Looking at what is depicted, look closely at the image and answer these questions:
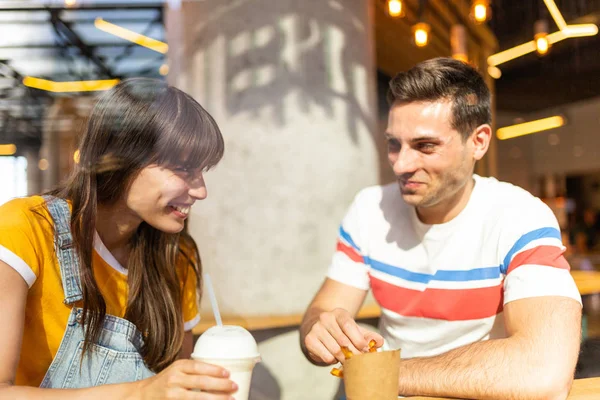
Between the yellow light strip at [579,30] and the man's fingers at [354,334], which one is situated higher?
the yellow light strip at [579,30]

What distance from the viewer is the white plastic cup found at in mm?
785

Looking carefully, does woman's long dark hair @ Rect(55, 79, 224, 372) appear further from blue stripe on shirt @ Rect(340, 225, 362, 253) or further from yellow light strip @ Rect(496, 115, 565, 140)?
yellow light strip @ Rect(496, 115, 565, 140)

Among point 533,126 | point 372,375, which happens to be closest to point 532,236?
point 372,375

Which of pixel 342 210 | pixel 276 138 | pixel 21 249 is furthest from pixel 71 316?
pixel 342 210

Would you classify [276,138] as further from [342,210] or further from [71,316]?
[71,316]

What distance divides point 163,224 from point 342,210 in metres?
1.57

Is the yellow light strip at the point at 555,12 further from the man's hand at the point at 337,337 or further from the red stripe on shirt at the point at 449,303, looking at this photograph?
the man's hand at the point at 337,337

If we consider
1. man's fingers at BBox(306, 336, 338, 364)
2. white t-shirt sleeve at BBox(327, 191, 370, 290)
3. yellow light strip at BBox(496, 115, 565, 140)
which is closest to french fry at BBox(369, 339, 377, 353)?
man's fingers at BBox(306, 336, 338, 364)

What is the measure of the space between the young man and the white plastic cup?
1.67ft

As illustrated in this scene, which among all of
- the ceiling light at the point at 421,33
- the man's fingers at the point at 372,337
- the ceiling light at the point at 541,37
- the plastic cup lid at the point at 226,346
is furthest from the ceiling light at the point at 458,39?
the plastic cup lid at the point at 226,346

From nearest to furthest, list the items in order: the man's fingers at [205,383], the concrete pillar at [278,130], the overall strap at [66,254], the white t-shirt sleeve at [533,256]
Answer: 1. the man's fingers at [205,383]
2. the overall strap at [66,254]
3. the white t-shirt sleeve at [533,256]
4. the concrete pillar at [278,130]

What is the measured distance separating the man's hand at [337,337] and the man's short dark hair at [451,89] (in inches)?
27.4

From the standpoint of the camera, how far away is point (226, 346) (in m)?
0.79

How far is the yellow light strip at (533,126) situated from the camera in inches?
88.5
